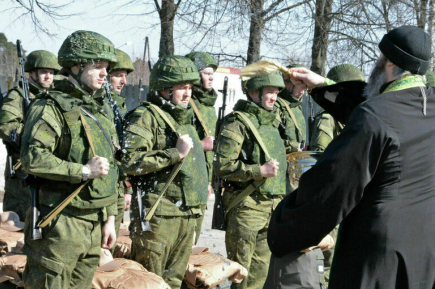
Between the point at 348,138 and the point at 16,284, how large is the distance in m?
3.74

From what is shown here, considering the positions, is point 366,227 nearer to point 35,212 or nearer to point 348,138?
point 348,138

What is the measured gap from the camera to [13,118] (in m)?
7.34

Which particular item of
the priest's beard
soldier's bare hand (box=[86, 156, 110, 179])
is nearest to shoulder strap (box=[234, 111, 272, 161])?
soldier's bare hand (box=[86, 156, 110, 179])

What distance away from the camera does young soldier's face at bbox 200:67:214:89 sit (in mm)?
7902

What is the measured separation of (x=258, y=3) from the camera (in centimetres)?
1099

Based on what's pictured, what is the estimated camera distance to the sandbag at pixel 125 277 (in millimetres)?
4840

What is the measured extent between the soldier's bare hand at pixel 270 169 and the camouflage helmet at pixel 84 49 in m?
1.94

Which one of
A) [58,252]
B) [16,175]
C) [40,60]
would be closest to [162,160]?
[58,252]

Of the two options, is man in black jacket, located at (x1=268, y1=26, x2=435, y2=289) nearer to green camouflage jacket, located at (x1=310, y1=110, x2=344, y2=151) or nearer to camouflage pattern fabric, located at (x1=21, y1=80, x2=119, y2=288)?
camouflage pattern fabric, located at (x1=21, y1=80, x2=119, y2=288)

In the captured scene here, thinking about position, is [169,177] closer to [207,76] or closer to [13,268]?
[13,268]

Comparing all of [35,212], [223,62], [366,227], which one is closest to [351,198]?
[366,227]

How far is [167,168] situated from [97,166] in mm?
1183

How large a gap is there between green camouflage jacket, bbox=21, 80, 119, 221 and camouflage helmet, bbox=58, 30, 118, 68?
20cm

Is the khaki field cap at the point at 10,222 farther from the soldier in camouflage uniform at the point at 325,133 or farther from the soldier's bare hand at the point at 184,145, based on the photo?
the soldier in camouflage uniform at the point at 325,133
